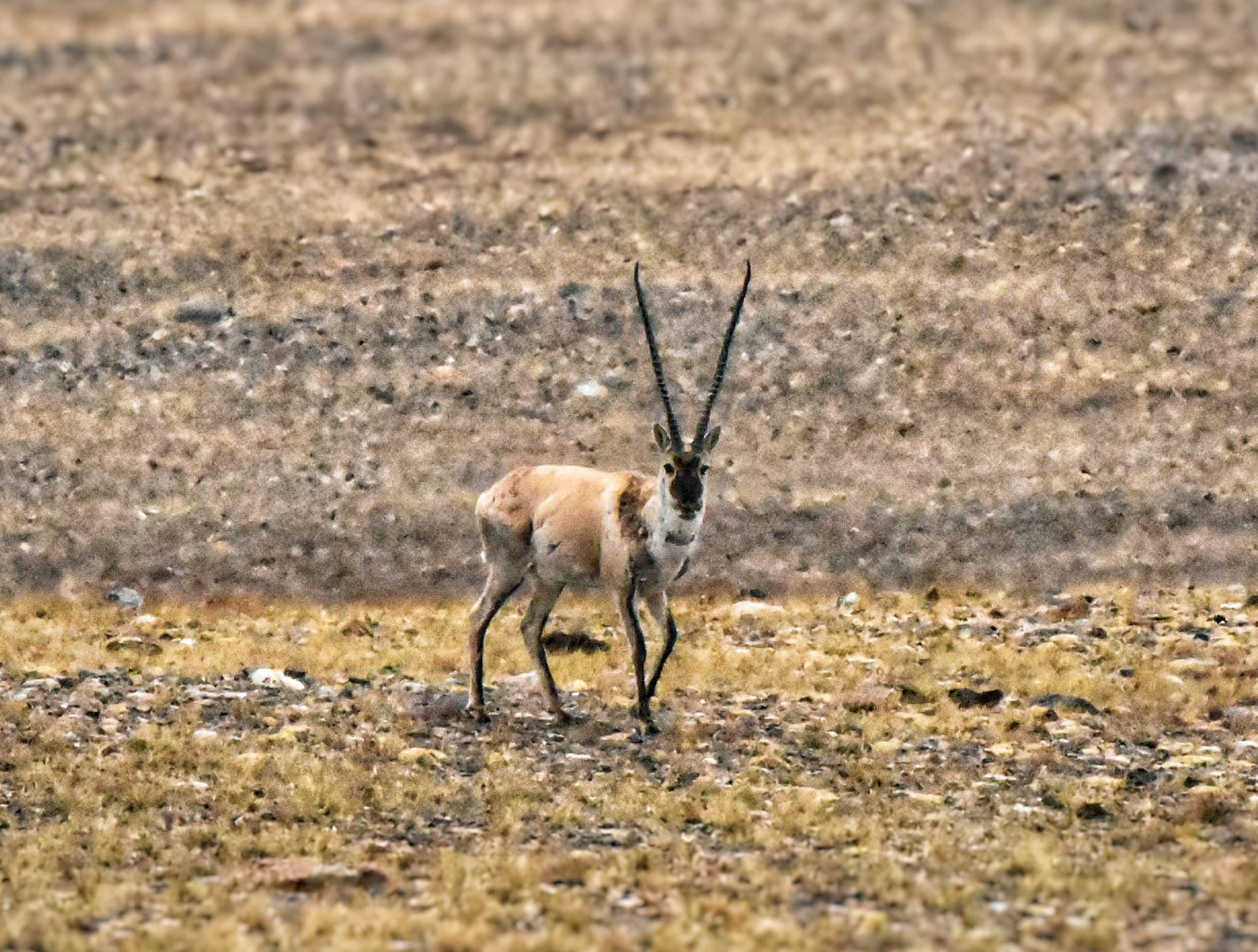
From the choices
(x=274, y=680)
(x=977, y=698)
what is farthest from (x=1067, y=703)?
(x=274, y=680)

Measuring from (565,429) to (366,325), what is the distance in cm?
658

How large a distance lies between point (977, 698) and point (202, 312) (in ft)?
80.7

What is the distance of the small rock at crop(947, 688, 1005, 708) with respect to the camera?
21.3m

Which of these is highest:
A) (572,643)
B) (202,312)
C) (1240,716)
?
(202,312)

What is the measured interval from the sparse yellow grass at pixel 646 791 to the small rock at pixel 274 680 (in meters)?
0.22

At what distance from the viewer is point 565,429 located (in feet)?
119

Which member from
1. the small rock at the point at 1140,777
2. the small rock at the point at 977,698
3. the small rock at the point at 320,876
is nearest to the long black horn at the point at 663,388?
the small rock at the point at 977,698

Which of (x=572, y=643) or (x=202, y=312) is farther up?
(x=202, y=312)

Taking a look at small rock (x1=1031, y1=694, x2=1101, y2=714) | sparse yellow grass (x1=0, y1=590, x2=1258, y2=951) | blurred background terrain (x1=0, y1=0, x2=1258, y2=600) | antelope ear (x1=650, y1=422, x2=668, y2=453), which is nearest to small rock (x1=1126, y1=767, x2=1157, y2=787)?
sparse yellow grass (x1=0, y1=590, x2=1258, y2=951)

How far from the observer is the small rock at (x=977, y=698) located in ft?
70.0

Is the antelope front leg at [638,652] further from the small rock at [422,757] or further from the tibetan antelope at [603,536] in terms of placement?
the small rock at [422,757]

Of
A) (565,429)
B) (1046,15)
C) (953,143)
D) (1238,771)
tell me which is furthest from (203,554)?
(1046,15)

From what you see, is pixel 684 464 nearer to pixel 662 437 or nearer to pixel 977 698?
pixel 662 437

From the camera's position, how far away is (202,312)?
136 feet
